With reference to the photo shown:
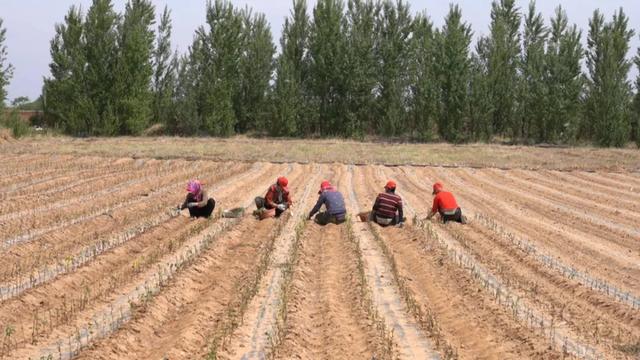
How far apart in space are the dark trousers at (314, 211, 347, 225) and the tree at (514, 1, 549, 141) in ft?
94.3

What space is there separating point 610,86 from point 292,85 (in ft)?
61.8

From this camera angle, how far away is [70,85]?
Result: 128ft

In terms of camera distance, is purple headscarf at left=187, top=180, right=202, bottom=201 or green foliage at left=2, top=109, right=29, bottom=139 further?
green foliage at left=2, top=109, right=29, bottom=139

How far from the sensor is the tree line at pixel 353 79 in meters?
37.5

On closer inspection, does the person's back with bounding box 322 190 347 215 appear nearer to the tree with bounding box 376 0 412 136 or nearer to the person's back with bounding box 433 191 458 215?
the person's back with bounding box 433 191 458 215

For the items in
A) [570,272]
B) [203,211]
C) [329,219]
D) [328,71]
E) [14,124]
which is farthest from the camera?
[328,71]

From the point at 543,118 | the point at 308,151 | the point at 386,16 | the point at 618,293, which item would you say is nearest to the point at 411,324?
the point at 618,293

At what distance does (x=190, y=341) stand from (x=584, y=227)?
9359 mm

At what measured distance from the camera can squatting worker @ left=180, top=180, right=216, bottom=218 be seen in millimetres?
12172

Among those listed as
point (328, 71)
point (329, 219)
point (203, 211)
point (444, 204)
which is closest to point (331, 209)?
point (329, 219)

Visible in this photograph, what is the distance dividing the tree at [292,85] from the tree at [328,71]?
683 mm

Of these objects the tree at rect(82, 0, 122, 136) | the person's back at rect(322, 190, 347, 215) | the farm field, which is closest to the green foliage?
the tree at rect(82, 0, 122, 136)

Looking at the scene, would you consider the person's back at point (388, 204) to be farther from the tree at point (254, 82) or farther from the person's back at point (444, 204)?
the tree at point (254, 82)

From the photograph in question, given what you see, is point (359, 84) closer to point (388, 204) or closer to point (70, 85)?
point (70, 85)
